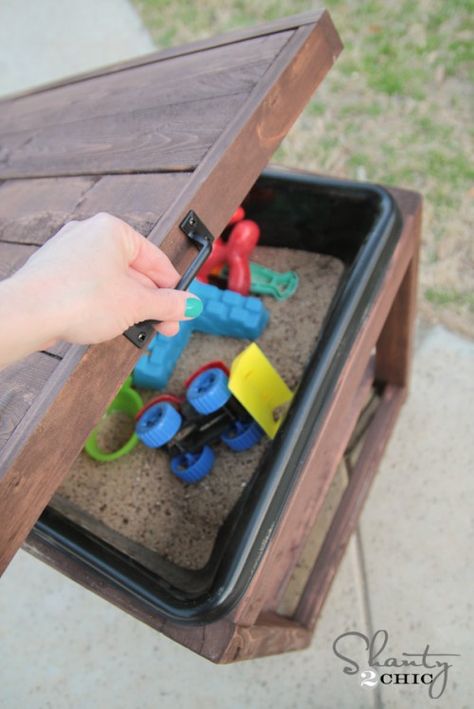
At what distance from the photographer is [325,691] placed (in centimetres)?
114

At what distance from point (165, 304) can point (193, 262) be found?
8 cm

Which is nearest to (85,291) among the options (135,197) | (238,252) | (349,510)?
(135,197)

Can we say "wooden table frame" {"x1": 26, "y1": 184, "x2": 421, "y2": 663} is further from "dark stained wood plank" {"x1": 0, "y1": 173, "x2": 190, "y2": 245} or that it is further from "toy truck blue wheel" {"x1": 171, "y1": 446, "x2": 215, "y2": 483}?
"dark stained wood plank" {"x1": 0, "y1": 173, "x2": 190, "y2": 245}

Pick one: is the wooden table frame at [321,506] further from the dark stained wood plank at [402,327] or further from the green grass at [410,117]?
the green grass at [410,117]

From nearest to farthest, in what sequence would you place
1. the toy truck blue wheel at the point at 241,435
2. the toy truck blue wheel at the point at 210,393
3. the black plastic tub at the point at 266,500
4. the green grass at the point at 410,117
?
1. the black plastic tub at the point at 266,500
2. the toy truck blue wheel at the point at 210,393
3. the toy truck blue wheel at the point at 241,435
4. the green grass at the point at 410,117

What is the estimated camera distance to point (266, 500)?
28.3 inches

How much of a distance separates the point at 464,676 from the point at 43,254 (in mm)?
1060

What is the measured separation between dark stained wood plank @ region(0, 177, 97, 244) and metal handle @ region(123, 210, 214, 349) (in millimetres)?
185

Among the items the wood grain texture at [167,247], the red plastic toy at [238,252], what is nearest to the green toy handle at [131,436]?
the red plastic toy at [238,252]

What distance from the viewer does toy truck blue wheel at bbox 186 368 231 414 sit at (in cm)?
94

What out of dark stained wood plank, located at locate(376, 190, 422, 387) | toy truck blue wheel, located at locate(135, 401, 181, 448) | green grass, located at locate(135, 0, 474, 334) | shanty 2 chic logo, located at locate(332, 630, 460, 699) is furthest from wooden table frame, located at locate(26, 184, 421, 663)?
green grass, located at locate(135, 0, 474, 334)

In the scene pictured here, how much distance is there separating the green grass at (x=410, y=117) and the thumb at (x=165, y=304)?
1.03 m

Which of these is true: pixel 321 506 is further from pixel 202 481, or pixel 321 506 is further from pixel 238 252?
pixel 238 252

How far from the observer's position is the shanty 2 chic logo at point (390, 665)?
3.61 feet
